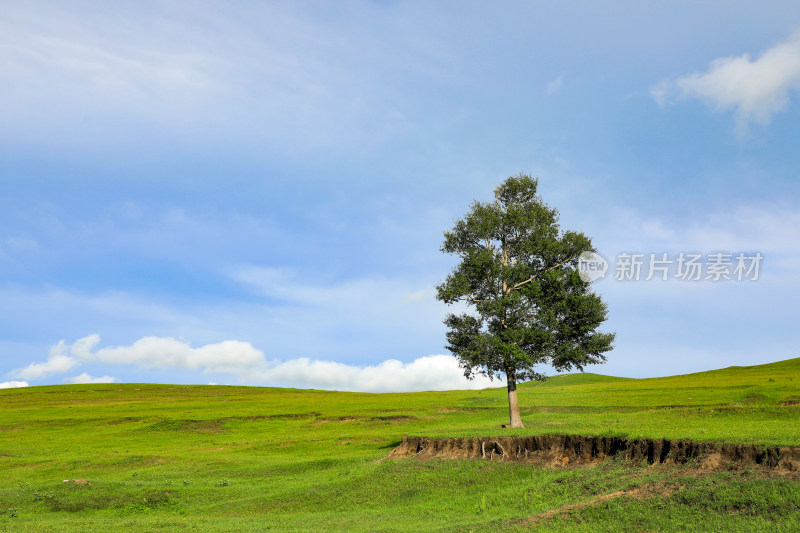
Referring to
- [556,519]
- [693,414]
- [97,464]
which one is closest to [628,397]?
[693,414]

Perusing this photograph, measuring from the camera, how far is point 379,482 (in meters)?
29.1

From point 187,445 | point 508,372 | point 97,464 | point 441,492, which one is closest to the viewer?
point 441,492

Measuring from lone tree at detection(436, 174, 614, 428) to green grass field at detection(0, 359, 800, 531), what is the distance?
5.31 meters

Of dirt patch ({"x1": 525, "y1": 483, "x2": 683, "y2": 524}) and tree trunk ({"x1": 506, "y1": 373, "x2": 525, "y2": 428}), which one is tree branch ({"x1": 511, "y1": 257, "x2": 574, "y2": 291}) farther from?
dirt patch ({"x1": 525, "y1": 483, "x2": 683, "y2": 524})

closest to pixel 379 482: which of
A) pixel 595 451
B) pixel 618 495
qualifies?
pixel 595 451

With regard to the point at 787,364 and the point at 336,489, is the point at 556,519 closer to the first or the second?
the point at 336,489

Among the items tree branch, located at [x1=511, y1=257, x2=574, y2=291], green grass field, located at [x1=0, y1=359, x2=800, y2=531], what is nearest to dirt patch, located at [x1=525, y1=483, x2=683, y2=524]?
green grass field, located at [x1=0, y1=359, x2=800, y2=531]

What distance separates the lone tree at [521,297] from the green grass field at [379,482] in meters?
5.31

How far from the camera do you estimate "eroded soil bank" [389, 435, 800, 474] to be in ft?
62.8

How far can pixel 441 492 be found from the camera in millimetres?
26297

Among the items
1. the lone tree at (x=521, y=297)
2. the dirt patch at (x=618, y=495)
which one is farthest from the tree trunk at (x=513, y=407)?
the dirt patch at (x=618, y=495)

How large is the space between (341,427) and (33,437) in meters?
38.6

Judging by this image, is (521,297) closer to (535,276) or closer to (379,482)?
(535,276)

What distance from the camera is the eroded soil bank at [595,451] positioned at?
19141mm
